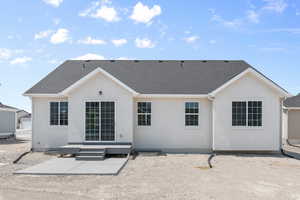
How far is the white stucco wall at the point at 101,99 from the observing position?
51.6ft

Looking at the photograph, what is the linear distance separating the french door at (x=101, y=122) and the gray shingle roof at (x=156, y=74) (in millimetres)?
2342

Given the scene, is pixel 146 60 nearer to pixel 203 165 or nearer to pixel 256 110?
pixel 256 110

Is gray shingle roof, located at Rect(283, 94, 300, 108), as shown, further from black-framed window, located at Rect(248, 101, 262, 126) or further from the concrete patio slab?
the concrete patio slab

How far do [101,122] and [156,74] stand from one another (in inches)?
217

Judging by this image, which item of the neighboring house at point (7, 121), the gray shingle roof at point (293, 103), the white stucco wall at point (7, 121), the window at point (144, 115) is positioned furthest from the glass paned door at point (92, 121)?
the gray shingle roof at point (293, 103)

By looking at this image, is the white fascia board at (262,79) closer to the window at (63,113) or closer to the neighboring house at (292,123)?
the neighboring house at (292,123)

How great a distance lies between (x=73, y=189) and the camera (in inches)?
328

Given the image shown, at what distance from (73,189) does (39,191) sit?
3.27ft

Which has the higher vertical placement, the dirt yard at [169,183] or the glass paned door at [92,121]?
the glass paned door at [92,121]

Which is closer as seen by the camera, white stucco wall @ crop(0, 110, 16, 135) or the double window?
the double window

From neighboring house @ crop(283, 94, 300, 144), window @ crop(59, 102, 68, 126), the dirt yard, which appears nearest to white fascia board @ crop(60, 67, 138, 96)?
window @ crop(59, 102, 68, 126)

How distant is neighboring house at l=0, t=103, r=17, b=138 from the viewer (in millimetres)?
27827

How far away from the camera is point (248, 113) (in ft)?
51.2

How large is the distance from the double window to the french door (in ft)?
24.0
